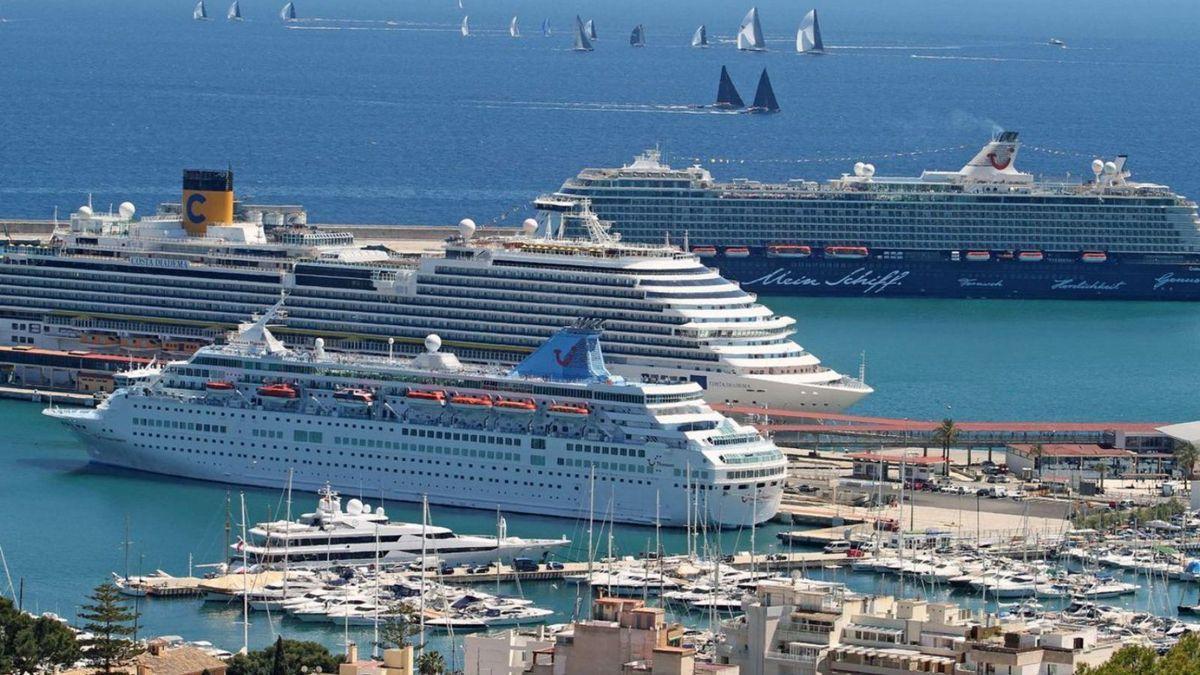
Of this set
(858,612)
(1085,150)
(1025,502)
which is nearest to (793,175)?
(1085,150)

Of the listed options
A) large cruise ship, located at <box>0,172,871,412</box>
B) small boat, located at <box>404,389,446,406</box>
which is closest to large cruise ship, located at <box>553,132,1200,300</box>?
large cruise ship, located at <box>0,172,871,412</box>

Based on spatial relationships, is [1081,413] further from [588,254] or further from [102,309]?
[102,309]

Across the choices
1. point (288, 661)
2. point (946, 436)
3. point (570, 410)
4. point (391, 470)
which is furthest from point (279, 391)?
point (288, 661)

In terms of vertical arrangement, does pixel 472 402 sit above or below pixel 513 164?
above

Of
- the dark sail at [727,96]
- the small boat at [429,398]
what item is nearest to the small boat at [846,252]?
the small boat at [429,398]

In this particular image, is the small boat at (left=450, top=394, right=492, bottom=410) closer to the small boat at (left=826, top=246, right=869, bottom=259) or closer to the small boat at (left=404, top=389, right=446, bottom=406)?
the small boat at (left=404, top=389, right=446, bottom=406)

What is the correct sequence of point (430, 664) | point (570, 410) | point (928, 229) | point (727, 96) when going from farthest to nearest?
point (727, 96), point (928, 229), point (570, 410), point (430, 664)

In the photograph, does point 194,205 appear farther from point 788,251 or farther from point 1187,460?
point 788,251
